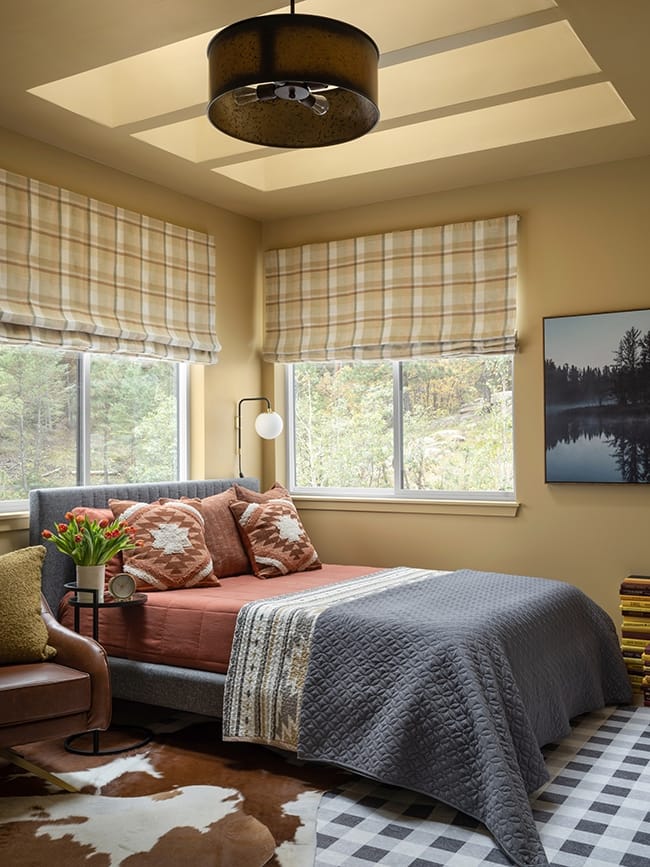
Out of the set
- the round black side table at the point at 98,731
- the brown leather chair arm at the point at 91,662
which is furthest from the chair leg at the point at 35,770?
the round black side table at the point at 98,731

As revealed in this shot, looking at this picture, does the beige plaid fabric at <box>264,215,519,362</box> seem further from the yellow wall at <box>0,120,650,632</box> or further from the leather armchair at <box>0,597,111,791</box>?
the leather armchair at <box>0,597,111,791</box>

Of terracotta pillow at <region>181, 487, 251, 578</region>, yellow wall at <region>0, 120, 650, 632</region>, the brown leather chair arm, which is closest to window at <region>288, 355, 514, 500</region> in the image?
yellow wall at <region>0, 120, 650, 632</region>

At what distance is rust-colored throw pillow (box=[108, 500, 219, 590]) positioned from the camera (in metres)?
4.00

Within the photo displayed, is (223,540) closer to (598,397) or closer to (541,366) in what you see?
(541,366)

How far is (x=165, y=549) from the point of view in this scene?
4078mm

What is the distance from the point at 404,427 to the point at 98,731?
264cm

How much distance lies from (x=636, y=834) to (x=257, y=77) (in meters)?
2.46

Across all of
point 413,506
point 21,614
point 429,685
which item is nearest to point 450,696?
point 429,685

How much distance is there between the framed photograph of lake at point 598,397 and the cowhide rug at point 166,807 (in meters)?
2.26

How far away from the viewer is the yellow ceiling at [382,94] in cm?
313

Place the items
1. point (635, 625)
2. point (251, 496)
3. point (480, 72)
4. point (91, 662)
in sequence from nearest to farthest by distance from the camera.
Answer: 1. point (91, 662)
2. point (480, 72)
3. point (635, 625)
4. point (251, 496)

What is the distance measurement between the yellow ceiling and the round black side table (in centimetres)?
211

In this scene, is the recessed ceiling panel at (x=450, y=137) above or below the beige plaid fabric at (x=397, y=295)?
above

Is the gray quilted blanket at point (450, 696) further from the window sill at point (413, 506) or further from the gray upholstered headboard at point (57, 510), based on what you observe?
the gray upholstered headboard at point (57, 510)
